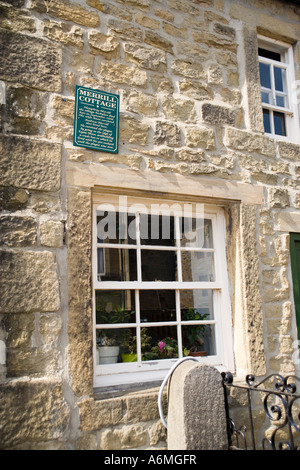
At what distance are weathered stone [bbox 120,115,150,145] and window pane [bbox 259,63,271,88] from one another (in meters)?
1.80

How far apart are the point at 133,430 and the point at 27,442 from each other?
752mm

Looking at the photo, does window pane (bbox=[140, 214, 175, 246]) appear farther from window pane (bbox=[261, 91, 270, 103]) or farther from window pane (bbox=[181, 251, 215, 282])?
window pane (bbox=[261, 91, 270, 103])

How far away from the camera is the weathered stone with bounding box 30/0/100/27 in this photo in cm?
329

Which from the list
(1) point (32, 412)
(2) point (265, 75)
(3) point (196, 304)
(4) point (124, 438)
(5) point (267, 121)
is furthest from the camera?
(2) point (265, 75)

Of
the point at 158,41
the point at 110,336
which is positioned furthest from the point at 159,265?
the point at 158,41

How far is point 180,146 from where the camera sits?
3672 millimetres

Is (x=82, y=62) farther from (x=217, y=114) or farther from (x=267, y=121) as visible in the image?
(x=267, y=121)

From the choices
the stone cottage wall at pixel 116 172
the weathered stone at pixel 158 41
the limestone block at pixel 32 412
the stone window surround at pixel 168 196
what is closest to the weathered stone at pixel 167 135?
the stone cottage wall at pixel 116 172

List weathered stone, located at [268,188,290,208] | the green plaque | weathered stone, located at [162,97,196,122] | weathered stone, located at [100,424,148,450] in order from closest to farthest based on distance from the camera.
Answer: weathered stone, located at [100,424,148,450]
the green plaque
weathered stone, located at [162,97,196,122]
weathered stone, located at [268,188,290,208]

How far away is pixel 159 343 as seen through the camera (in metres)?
3.53

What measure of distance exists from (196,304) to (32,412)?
1675mm

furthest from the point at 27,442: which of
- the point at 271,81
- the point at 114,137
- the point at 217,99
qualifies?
the point at 271,81

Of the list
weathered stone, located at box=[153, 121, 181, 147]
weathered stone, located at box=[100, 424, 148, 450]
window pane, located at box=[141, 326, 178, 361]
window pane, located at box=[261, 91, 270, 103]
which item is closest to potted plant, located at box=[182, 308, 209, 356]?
window pane, located at box=[141, 326, 178, 361]

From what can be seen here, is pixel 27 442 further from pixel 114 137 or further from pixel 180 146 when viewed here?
pixel 180 146
